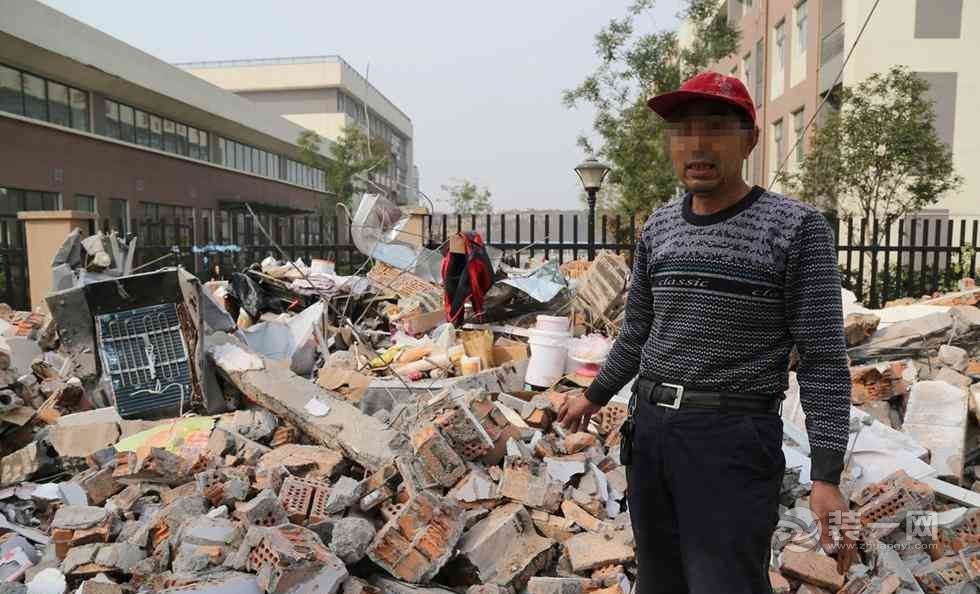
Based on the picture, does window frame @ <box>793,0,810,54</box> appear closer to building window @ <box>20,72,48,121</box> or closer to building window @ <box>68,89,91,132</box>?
building window @ <box>20,72,48,121</box>

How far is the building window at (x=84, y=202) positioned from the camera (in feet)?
66.0

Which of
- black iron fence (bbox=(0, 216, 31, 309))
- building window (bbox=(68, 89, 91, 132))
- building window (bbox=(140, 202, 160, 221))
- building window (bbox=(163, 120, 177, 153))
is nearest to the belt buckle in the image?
black iron fence (bbox=(0, 216, 31, 309))

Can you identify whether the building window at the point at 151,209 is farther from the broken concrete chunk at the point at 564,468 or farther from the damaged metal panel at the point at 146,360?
the broken concrete chunk at the point at 564,468

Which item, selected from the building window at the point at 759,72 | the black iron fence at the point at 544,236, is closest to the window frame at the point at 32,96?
the black iron fence at the point at 544,236

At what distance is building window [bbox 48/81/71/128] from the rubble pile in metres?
16.4

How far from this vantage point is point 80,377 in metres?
4.82

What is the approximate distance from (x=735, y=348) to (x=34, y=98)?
2202 cm

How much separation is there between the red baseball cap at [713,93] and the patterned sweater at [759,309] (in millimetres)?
233

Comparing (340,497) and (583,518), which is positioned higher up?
(340,497)

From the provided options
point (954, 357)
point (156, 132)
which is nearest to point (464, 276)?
point (954, 357)

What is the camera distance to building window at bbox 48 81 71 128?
18.8 meters

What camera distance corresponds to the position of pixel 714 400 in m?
1.69

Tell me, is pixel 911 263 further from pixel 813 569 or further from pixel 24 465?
pixel 24 465

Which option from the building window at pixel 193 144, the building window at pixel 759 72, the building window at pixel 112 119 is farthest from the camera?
the building window at pixel 193 144
